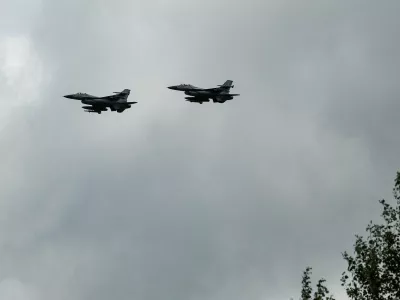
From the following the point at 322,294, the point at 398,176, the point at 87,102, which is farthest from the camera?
the point at 87,102

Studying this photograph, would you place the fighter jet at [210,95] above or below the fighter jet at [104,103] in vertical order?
above

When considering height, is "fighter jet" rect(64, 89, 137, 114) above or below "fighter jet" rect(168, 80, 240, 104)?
below

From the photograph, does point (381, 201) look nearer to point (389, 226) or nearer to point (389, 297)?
point (389, 226)

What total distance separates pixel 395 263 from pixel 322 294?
7.05 m

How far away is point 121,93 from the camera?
155m

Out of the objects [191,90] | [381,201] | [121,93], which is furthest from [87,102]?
[381,201]

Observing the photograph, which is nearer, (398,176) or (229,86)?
(398,176)

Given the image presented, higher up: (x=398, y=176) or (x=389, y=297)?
(x=398, y=176)

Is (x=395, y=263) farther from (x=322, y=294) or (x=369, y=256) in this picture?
(x=322, y=294)

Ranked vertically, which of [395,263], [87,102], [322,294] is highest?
[87,102]

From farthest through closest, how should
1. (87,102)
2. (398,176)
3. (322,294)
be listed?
1. (87,102)
2. (398,176)
3. (322,294)

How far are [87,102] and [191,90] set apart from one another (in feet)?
66.0

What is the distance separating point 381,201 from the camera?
6594 cm

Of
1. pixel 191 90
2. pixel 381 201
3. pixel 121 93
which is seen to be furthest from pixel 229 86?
pixel 381 201
